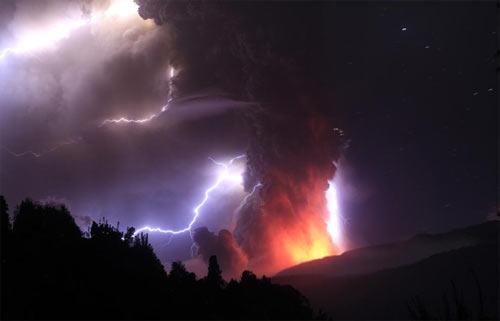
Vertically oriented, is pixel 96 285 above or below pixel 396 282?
below

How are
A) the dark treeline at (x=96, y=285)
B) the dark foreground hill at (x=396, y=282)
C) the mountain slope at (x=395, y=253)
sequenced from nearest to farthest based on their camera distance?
the dark treeline at (x=96, y=285)
the dark foreground hill at (x=396, y=282)
the mountain slope at (x=395, y=253)

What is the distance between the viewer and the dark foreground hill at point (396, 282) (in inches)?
2938

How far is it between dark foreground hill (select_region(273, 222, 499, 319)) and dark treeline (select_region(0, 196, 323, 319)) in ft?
143

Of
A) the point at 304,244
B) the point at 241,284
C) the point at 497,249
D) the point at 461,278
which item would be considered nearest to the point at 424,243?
the point at 497,249

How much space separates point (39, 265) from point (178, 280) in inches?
520

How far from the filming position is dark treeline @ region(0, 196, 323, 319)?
2500 cm

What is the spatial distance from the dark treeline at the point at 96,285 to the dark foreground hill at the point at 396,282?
43511mm

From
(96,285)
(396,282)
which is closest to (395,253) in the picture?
(396,282)

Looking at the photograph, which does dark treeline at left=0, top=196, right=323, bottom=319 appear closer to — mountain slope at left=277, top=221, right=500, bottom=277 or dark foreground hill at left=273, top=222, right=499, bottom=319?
dark foreground hill at left=273, top=222, right=499, bottom=319

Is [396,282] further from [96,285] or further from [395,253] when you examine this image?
[96,285]

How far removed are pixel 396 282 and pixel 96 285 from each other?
68.2 m

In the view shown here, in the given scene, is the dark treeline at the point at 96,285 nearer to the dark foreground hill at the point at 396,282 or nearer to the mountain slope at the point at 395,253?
the dark foreground hill at the point at 396,282

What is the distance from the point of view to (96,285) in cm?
2788

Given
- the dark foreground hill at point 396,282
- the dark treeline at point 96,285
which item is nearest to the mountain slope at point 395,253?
the dark foreground hill at point 396,282
